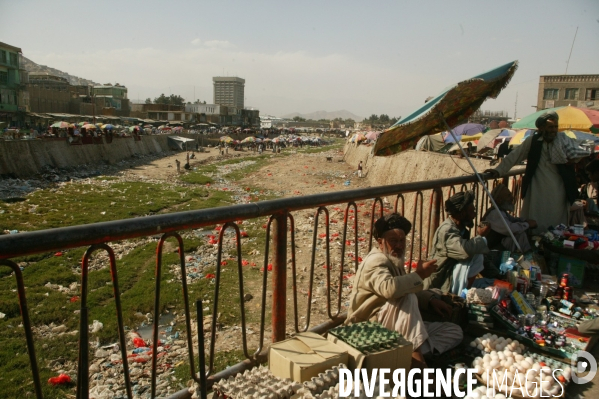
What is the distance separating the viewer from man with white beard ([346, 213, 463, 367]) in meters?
2.96

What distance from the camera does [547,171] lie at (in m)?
5.23

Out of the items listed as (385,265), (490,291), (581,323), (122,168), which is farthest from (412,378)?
(122,168)

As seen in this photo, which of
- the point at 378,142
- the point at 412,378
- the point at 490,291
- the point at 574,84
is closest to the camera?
the point at 412,378

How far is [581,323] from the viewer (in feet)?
11.5

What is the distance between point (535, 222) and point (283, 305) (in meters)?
3.71

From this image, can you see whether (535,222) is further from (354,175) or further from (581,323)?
(354,175)

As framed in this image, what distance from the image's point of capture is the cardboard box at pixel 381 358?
2527 mm

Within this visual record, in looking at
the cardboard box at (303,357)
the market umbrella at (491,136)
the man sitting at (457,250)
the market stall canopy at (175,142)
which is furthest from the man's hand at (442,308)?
the market stall canopy at (175,142)

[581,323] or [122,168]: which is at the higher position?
[581,323]

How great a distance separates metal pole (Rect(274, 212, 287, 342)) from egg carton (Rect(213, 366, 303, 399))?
1.56ft

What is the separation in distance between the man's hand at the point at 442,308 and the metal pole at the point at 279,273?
133 centimetres

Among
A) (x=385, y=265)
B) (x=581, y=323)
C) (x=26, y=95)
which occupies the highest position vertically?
(x=26, y=95)

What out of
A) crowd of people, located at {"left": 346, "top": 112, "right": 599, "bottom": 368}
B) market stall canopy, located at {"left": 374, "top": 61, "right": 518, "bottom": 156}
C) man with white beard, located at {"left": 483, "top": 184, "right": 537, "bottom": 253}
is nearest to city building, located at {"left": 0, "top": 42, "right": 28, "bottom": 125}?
market stall canopy, located at {"left": 374, "top": 61, "right": 518, "bottom": 156}

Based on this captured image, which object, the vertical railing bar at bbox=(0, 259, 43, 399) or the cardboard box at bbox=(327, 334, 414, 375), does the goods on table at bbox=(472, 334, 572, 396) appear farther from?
the vertical railing bar at bbox=(0, 259, 43, 399)
